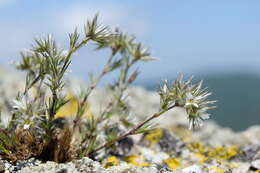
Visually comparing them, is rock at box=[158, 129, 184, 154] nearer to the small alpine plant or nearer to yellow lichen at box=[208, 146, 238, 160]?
yellow lichen at box=[208, 146, 238, 160]

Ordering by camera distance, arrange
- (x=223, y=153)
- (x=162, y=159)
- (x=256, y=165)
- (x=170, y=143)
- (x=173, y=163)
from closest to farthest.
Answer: (x=256, y=165) → (x=173, y=163) → (x=162, y=159) → (x=223, y=153) → (x=170, y=143)

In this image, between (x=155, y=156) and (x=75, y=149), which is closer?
(x=75, y=149)

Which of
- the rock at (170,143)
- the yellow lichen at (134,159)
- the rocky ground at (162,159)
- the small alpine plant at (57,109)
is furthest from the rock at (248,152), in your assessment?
the small alpine plant at (57,109)

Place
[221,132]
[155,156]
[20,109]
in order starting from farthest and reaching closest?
1. [221,132]
2. [155,156]
3. [20,109]

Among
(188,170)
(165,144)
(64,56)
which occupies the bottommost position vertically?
(188,170)

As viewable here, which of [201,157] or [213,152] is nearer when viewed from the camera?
[201,157]

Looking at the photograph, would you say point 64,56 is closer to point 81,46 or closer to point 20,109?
point 81,46

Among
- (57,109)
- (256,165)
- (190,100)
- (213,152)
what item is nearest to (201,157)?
(213,152)

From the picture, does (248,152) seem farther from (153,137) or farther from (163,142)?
(153,137)

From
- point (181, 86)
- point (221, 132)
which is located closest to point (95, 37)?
point (181, 86)
